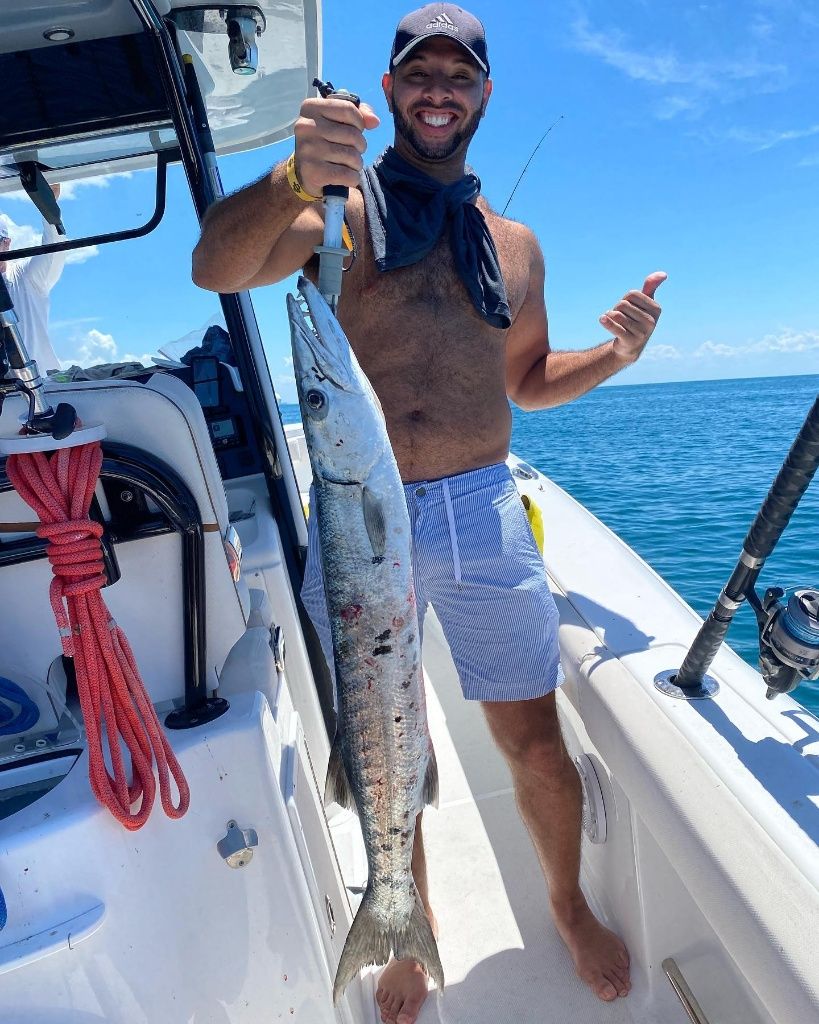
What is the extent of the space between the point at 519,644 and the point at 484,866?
118cm

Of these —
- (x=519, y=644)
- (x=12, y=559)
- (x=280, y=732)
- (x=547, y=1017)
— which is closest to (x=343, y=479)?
(x=280, y=732)

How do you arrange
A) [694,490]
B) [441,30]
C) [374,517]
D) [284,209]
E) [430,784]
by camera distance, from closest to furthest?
[374,517] → [284,209] → [430,784] → [441,30] → [694,490]

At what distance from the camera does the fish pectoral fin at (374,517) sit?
49.2 inches

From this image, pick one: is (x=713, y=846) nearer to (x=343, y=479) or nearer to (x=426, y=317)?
(x=343, y=479)

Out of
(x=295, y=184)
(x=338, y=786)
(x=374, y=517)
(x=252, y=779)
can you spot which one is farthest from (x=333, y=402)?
(x=338, y=786)

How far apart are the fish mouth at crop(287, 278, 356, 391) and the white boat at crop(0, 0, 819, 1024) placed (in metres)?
0.39

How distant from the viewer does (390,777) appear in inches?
56.2

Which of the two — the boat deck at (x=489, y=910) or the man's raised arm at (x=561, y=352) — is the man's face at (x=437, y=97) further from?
the boat deck at (x=489, y=910)

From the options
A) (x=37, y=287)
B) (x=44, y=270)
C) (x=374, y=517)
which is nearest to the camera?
(x=374, y=517)

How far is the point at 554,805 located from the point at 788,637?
39.1 inches

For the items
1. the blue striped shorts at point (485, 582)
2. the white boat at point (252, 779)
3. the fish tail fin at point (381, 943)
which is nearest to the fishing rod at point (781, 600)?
the white boat at point (252, 779)

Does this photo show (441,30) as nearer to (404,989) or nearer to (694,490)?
(404,989)

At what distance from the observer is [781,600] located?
5.11ft

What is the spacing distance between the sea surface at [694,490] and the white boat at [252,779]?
1.07 metres
